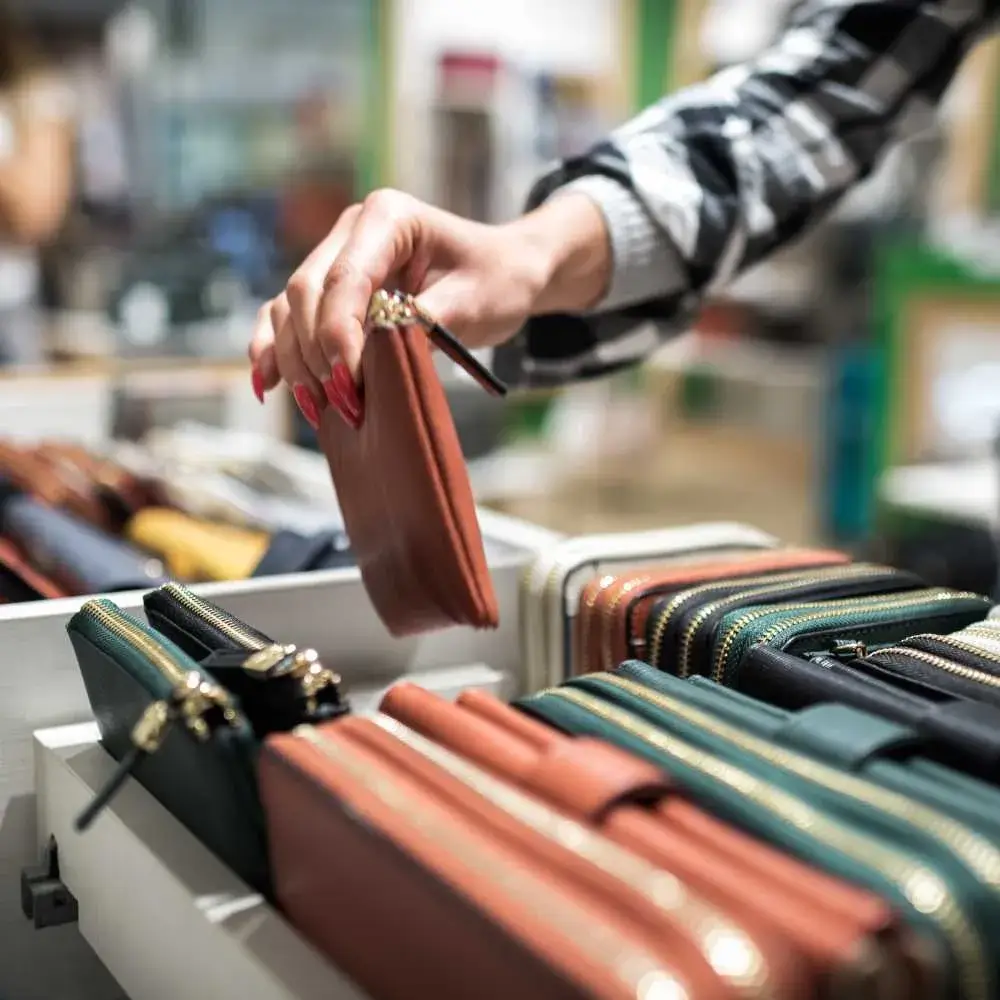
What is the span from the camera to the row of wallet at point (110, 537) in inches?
42.6

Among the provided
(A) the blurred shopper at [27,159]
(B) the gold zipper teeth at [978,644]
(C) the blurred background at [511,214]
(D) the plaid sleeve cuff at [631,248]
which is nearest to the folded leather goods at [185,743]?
(B) the gold zipper teeth at [978,644]

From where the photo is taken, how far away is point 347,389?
31.0 inches

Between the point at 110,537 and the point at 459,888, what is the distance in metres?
0.99

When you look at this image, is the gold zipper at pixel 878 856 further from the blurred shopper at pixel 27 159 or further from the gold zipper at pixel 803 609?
the blurred shopper at pixel 27 159

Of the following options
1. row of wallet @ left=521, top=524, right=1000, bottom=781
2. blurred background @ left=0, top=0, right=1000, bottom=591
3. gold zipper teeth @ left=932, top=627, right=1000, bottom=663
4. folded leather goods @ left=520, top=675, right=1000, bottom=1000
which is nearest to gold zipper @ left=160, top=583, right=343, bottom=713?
folded leather goods @ left=520, top=675, right=1000, bottom=1000

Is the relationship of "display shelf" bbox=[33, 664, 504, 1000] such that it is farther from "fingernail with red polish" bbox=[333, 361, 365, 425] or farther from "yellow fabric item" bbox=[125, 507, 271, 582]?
"yellow fabric item" bbox=[125, 507, 271, 582]

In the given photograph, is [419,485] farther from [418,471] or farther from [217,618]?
[217,618]

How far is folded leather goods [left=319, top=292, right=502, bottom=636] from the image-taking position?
75 cm

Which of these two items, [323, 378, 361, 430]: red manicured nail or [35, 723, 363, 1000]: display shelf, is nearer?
[35, 723, 363, 1000]: display shelf

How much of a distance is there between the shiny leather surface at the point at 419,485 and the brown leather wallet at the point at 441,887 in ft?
0.63

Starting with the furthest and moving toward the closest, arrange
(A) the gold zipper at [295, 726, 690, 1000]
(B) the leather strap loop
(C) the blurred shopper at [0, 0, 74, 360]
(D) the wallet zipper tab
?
(C) the blurred shopper at [0, 0, 74, 360] → (D) the wallet zipper tab → (B) the leather strap loop → (A) the gold zipper at [295, 726, 690, 1000]

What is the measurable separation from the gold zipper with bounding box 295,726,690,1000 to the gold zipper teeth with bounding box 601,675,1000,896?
0.13 meters

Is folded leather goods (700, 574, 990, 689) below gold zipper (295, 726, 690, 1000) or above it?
below

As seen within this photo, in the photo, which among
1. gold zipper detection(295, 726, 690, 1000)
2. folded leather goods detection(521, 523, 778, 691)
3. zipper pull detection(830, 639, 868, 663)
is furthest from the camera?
folded leather goods detection(521, 523, 778, 691)
